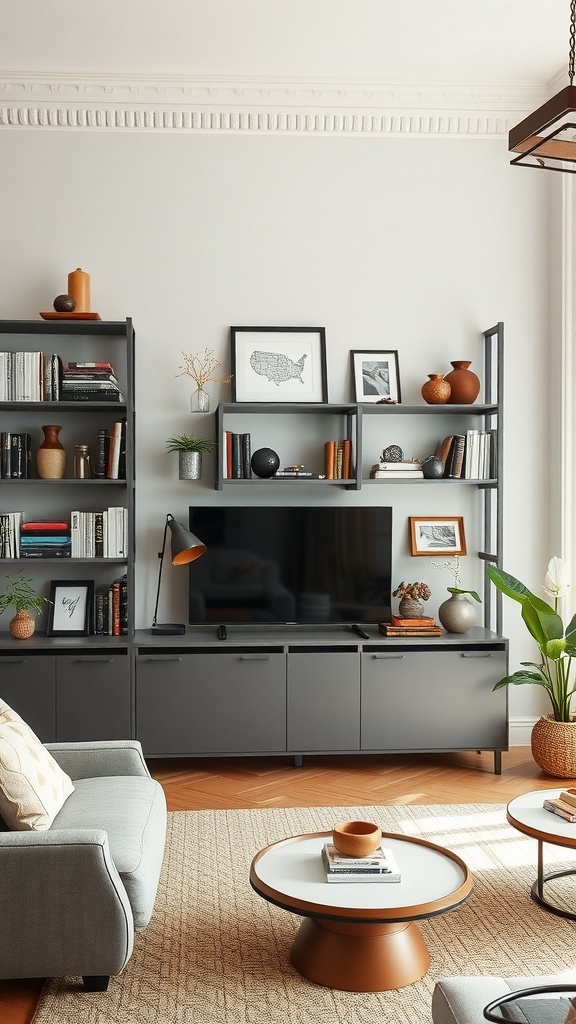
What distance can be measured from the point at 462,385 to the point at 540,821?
242 cm

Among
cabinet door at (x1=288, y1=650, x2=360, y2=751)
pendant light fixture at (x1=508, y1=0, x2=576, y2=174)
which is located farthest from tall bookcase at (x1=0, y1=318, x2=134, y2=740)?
pendant light fixture at (x1=508, y1=0, x2=576, y2=174)

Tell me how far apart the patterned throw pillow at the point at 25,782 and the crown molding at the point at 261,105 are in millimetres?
3256

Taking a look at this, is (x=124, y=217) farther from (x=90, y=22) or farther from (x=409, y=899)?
(x=409, y=899)

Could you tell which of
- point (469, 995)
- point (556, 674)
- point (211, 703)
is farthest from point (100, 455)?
point (469, 995)

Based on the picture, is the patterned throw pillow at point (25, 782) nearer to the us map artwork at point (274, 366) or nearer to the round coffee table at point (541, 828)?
the round coffee table at point (541, 828)

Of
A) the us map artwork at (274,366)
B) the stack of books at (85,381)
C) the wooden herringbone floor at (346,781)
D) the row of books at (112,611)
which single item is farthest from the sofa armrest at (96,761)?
the us map artwork at (274,366)

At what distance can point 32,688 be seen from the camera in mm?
4359

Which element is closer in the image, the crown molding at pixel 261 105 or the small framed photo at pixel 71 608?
the small framed photo at pixel 71 608

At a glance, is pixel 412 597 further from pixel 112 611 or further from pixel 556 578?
pixel 112 611

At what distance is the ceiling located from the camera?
4066mm

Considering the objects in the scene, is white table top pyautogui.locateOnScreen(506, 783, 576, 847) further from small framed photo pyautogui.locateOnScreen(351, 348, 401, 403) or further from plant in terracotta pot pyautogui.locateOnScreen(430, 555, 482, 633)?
small framed photo pyautogui.locateOnScreen(351, 348, 401, 403)

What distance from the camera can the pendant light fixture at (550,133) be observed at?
213cm

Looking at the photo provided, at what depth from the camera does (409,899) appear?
2.44 m

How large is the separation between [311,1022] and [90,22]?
4.09m
